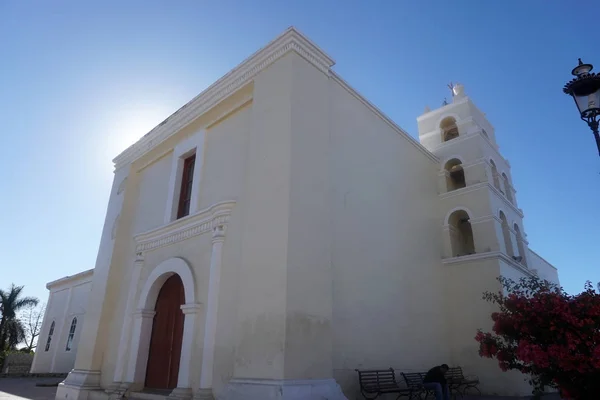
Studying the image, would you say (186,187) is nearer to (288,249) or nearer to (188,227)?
(188,227)

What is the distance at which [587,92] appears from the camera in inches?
200

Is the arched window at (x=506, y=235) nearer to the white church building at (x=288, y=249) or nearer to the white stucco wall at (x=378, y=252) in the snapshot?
the white church building at (x=288, y=249)

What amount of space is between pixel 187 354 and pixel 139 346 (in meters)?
1.79

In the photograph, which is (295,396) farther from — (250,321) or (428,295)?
(428,295)

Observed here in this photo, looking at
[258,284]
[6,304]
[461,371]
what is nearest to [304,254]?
[258,284]

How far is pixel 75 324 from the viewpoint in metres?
18.9

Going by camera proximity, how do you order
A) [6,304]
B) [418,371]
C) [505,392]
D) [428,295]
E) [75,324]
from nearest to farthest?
[418,371] → [505,392] → [428,295] → [75,324] → [6,304]

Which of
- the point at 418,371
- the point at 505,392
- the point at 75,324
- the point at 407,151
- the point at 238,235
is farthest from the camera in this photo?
the point at 75,324

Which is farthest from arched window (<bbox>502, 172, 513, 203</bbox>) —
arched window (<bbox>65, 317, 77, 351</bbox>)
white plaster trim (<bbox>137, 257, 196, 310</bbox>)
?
arched window (<bbox>65, 317, 77, 351</bbox>)

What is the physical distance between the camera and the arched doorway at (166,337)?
7609 mm

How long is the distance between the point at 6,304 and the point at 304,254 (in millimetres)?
35635

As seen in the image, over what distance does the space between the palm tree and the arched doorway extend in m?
29.7

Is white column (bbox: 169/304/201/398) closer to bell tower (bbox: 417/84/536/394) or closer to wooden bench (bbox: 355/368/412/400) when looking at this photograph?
wooden bench (bbox: 355/368/412/400)

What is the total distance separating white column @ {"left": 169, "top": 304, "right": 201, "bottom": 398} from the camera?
21.4 feet
